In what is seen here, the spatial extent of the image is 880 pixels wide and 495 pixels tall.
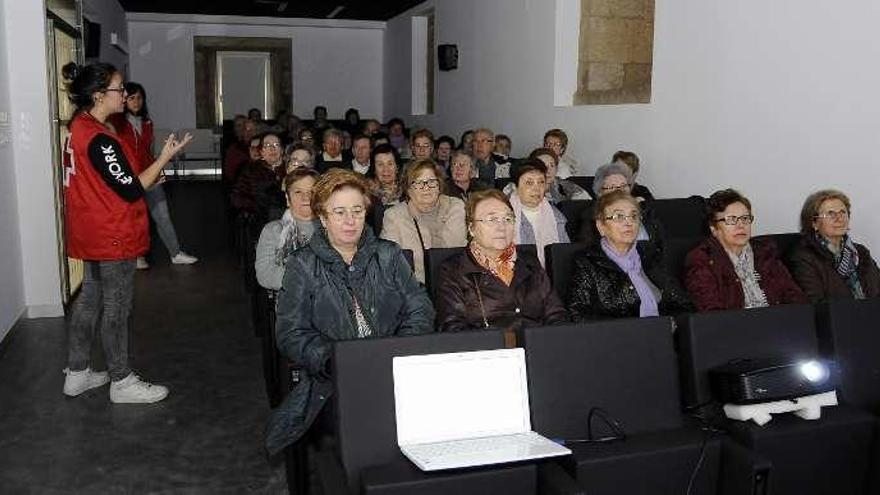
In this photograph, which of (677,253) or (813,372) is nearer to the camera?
(813,372)

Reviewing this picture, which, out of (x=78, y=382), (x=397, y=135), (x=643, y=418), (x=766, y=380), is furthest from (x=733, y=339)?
(x=397, y=135)

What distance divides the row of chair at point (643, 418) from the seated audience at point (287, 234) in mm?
1532

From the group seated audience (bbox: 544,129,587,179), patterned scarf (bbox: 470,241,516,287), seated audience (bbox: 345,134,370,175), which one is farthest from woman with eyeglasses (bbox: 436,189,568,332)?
seated audience (bbox: 345,134,370,175)

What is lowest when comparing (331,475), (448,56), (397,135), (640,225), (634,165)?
(331,475)

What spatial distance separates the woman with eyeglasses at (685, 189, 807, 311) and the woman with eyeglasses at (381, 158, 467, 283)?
1235 millimetres

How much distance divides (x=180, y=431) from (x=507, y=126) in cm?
595

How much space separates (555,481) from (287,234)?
211 cm

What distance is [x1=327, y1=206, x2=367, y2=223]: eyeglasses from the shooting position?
2.83 m

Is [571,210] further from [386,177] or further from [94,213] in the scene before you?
[94,213]

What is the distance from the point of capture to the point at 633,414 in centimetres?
247

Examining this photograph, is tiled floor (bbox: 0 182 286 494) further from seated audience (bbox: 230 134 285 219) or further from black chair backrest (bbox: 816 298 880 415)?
black chair backrest (bbox: 816 298 880 415)

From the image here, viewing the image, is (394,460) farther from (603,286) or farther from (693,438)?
(603,286)

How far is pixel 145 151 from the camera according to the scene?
7.05 m

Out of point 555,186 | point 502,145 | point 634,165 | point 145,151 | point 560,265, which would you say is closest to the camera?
point 560,265
